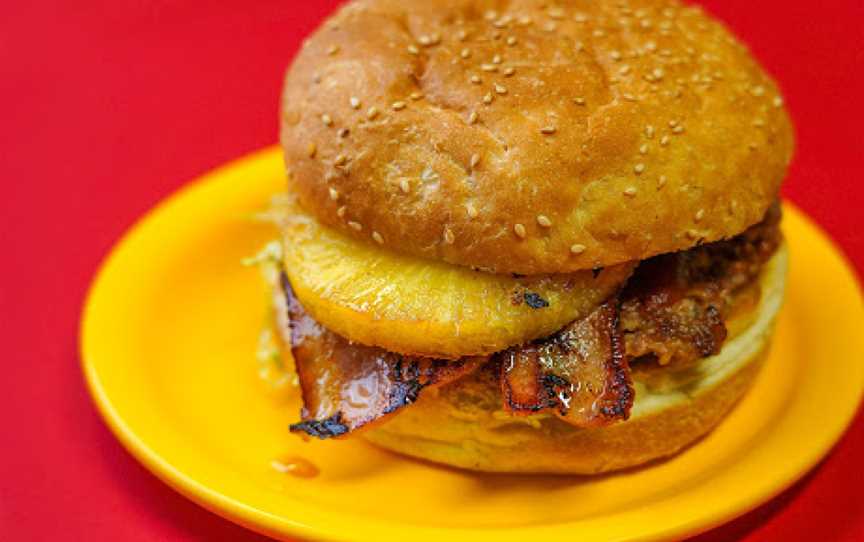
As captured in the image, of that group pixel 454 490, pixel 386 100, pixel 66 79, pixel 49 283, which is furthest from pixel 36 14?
pixel 454 490

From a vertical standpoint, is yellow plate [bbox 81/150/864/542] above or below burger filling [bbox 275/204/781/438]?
below

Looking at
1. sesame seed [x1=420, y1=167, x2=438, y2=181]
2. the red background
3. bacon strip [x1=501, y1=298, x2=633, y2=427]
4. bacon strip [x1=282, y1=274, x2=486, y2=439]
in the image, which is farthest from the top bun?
the red background

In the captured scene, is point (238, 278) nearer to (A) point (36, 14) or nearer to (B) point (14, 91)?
(B) point (14, 91)

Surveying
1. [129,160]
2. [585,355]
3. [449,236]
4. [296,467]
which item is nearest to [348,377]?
[296,467]

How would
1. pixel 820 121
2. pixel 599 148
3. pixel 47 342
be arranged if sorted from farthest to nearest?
pixel 820 121, pixel 47 342, pixel 599 148

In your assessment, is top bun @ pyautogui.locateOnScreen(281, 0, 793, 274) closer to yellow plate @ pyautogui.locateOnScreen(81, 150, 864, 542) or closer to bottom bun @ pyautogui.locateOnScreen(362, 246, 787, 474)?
bottom bun @ pyautogui.locateOnScreen(362, 246, 787, 474)

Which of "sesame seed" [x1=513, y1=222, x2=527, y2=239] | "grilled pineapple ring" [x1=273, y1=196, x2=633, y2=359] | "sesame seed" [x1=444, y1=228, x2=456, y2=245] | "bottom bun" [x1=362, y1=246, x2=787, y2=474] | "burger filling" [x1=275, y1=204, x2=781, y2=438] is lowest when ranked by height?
"bottom bun" [x1=362, y1=246, x2=787, y2=474]

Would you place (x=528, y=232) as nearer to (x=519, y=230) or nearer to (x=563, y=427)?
(x=519, y=230)
